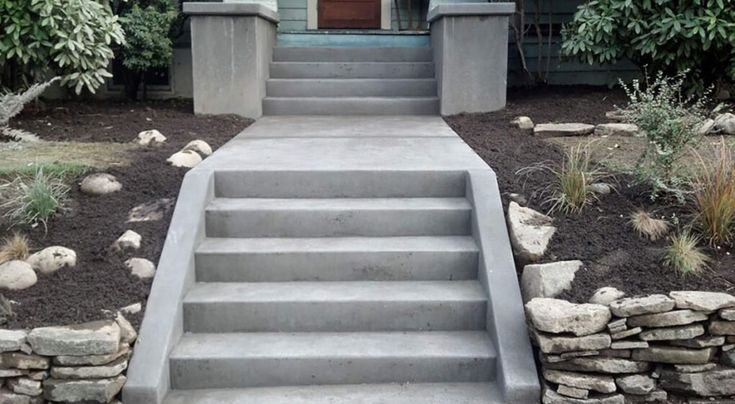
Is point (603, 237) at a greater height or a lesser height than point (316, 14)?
lesser

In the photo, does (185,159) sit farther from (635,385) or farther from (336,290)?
(635,385)

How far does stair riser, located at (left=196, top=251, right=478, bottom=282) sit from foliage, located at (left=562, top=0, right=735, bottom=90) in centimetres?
362

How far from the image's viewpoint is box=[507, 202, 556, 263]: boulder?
3.56 metres

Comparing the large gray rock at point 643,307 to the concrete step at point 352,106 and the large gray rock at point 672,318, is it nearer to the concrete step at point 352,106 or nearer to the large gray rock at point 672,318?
the large gray rock at point 672,318

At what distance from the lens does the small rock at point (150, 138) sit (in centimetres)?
530

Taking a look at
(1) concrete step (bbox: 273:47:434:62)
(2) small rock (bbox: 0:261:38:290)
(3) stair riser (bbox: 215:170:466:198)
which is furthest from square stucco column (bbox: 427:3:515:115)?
(2) small rock (bbox: 0:261:38:290)

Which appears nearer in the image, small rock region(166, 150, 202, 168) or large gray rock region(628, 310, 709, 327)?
large gray rock region(628, 310, 709, 327)

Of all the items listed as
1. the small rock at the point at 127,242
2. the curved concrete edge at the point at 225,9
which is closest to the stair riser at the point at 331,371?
the small rock at the point at 127,242

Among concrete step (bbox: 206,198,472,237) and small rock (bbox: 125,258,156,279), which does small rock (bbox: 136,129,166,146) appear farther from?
small rock (bbox: 125,258,156,279)

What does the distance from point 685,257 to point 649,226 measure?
0.32 meters

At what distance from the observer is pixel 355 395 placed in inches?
124

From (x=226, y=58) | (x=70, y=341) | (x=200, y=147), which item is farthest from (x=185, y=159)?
(x=226, y=58)

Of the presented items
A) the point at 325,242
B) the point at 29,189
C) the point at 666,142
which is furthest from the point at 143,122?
the point at 666,142

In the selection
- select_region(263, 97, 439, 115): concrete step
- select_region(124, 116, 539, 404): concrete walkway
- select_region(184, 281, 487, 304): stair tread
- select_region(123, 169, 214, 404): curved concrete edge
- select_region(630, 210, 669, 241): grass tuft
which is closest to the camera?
select_region(123, 169, 214, 404): curved concrete edge
